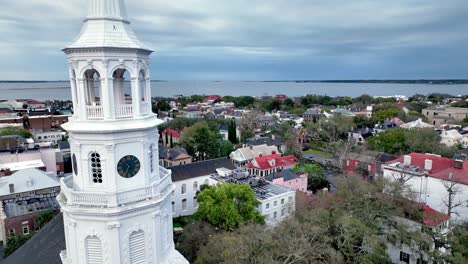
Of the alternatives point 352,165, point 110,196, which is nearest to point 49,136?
point 352,165

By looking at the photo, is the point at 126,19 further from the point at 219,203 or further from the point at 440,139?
the point at 440,139

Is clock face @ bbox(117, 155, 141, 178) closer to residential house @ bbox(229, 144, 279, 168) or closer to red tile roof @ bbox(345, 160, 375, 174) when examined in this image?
residential house @ bbox(229, 144, 279, 168)

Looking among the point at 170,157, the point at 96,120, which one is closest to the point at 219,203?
the point at 96,120

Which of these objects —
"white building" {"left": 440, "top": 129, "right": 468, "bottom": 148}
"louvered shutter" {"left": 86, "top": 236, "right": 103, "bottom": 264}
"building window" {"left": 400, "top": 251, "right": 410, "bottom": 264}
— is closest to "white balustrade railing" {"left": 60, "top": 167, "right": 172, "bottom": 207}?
"louvered shutter" {"left": 86, "top": 236, "right": 103, "bottom": 264}

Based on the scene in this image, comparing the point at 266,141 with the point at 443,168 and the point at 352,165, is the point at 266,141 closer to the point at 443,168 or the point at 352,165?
the point at 352,165

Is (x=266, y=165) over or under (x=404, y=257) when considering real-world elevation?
→ over

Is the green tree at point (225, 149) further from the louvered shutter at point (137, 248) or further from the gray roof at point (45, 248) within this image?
the louvered shutter at point (137, 248)

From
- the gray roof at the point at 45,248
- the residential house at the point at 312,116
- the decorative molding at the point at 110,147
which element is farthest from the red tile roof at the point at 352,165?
the residential house at the point at 312,116
